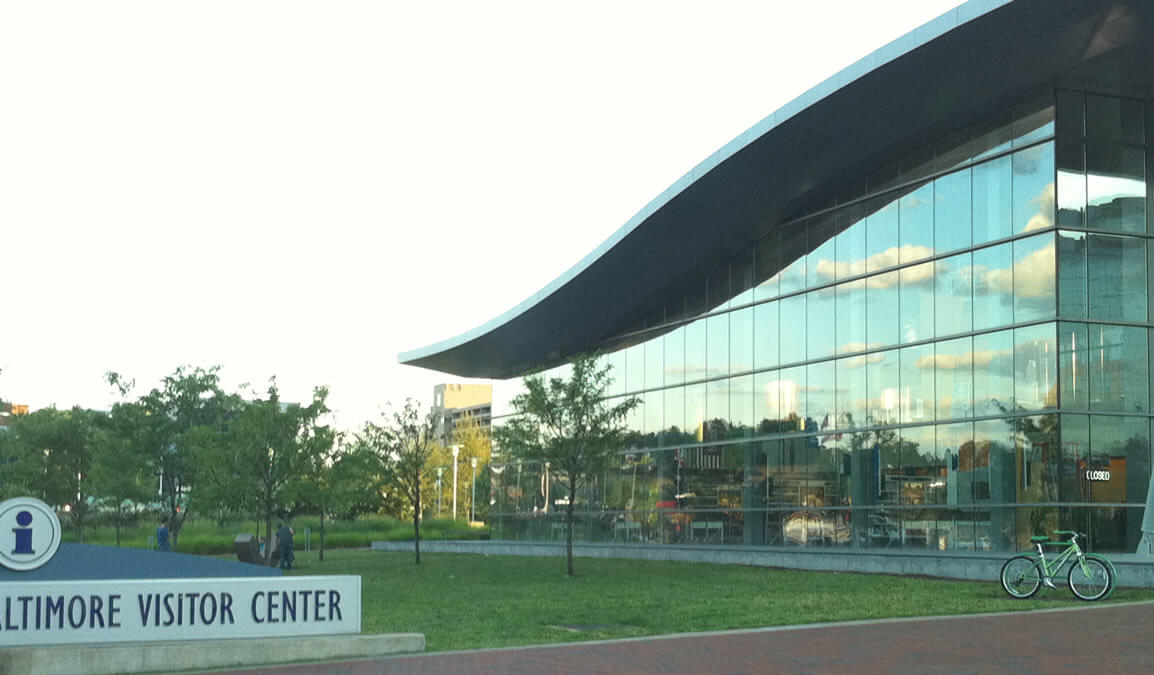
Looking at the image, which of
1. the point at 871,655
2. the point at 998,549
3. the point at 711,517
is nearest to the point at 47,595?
the point at 871,655

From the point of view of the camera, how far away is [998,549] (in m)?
28.6

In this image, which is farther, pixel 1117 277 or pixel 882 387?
pixel 882 387

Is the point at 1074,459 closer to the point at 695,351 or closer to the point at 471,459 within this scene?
the point at 695,351

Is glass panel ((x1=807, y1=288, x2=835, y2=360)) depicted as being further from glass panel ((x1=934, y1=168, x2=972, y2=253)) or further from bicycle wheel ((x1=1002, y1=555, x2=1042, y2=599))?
bicycle wheel ((x1=1002, y1=555, x2=1042, y2=599))

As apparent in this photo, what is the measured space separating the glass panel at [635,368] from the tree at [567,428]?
12923 mm

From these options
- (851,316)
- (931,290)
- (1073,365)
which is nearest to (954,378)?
(931,290)

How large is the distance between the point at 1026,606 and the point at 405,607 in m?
9.83

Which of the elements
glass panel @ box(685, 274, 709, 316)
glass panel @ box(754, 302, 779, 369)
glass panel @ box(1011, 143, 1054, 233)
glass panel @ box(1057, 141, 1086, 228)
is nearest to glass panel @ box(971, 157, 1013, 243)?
glass panel @ box(1011, 143, 1054, 233)

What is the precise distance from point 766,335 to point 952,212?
8.20 m

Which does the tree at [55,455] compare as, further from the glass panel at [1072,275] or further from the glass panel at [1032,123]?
the glass panel at [1072,275]

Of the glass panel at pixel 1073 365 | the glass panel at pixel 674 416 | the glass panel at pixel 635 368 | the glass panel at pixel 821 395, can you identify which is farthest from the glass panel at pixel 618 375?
the glass panel at pixel 1073 365

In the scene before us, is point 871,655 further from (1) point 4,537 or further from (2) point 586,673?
(1) point 4,537

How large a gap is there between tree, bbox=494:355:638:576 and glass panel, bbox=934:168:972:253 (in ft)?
27.8

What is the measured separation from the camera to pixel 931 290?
31297 mm
